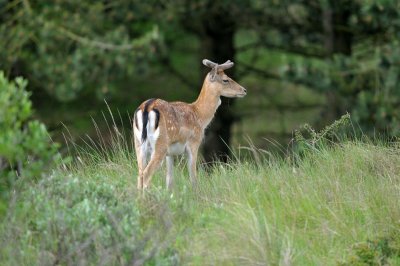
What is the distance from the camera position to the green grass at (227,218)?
18.6 feet

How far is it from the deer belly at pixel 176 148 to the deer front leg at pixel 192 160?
8 centimetres

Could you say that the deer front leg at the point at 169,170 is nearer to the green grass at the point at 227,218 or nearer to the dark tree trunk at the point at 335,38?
the green grass at the point at 227,218

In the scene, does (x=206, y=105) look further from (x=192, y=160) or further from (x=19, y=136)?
(x=19, y=136)

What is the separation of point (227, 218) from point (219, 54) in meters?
11.0

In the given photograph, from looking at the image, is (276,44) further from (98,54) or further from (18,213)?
(18,213)

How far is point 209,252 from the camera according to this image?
5.96m

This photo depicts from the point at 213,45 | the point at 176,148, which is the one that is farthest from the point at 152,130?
the point at 213,45

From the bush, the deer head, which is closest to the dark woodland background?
the deer head

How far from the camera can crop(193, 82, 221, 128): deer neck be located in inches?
373

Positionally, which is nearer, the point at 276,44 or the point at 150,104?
the point at 150,104

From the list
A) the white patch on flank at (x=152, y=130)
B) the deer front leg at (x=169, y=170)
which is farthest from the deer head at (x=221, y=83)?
the white patch on flank at (x=152, y=130)

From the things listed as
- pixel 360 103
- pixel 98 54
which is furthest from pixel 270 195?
pixel 98 54

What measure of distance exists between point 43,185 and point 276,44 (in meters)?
11.3

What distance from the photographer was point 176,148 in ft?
28.0
